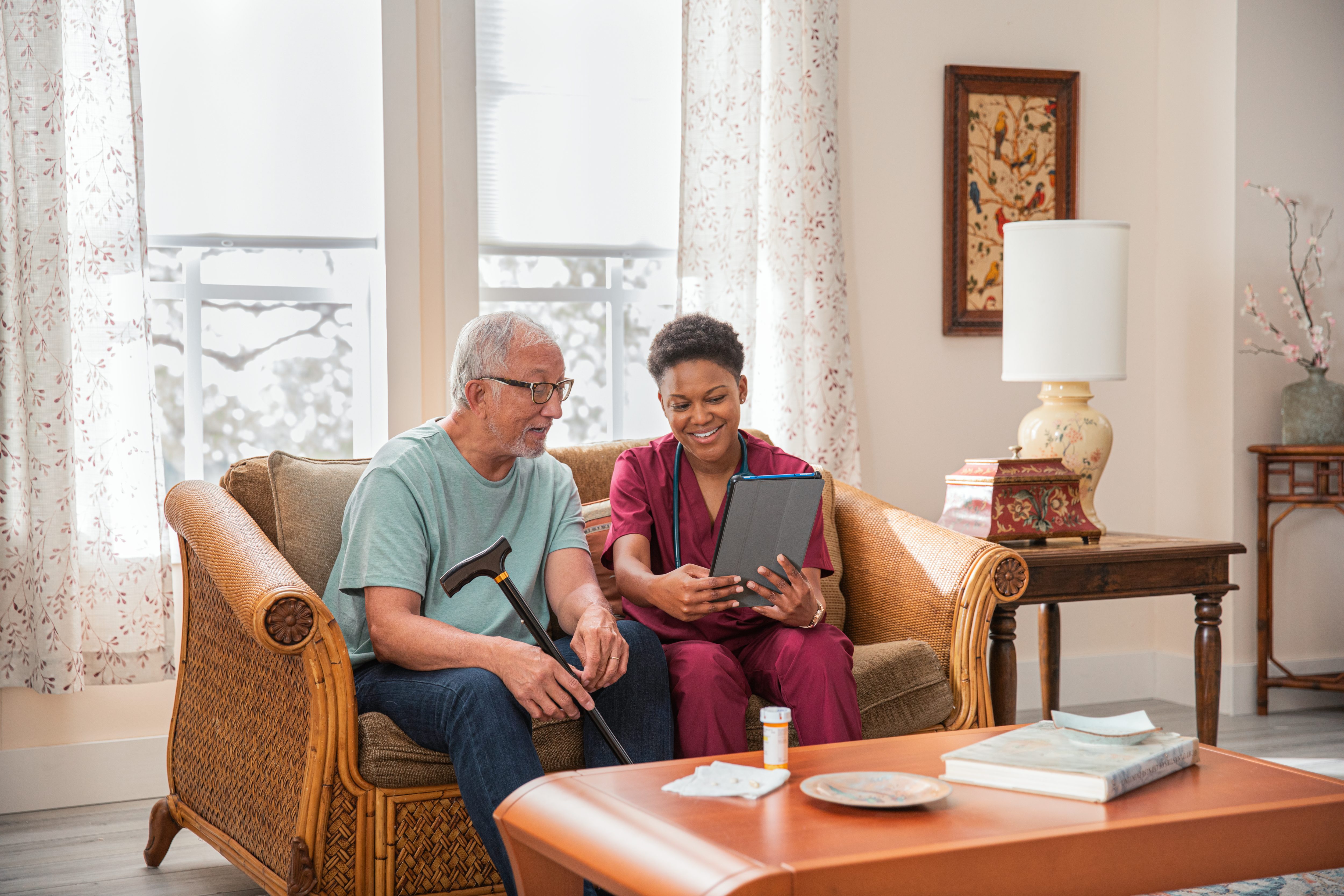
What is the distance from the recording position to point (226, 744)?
85.4 inches

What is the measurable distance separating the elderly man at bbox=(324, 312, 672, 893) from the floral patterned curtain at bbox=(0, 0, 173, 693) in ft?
2.95

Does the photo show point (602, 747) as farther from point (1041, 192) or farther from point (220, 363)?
point (1041, 192)

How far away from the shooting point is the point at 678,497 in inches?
89.7

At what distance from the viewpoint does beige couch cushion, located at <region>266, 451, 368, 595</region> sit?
2.27 meters

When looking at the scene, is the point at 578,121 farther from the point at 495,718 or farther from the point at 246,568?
the point at 495,718

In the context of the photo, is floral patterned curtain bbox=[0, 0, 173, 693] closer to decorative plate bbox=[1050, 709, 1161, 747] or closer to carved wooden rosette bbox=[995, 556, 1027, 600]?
carved wooden rosette bbox=[995, 556, 1027, 600]

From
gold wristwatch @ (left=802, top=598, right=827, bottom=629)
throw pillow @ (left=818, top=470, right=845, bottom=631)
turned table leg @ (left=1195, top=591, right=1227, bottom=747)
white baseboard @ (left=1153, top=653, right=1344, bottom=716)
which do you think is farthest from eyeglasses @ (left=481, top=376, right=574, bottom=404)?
white baseboard @ (left=1153, top=653, right=1344, bottom=716)

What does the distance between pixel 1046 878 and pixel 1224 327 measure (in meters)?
2.90

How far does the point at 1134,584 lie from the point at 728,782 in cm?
168

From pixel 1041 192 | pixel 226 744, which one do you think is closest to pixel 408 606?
pixel 226 744

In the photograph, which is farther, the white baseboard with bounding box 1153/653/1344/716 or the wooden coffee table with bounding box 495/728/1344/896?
the white baseboard with bounding box 1153/653/1344/716

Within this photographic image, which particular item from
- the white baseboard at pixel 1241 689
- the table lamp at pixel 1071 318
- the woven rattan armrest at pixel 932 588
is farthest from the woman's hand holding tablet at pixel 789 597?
the white baseboard at pixel 1241 689

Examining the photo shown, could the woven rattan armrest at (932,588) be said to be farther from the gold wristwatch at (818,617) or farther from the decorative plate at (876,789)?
the decorative plate at (876,789)

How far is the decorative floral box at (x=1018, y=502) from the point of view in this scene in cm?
277
